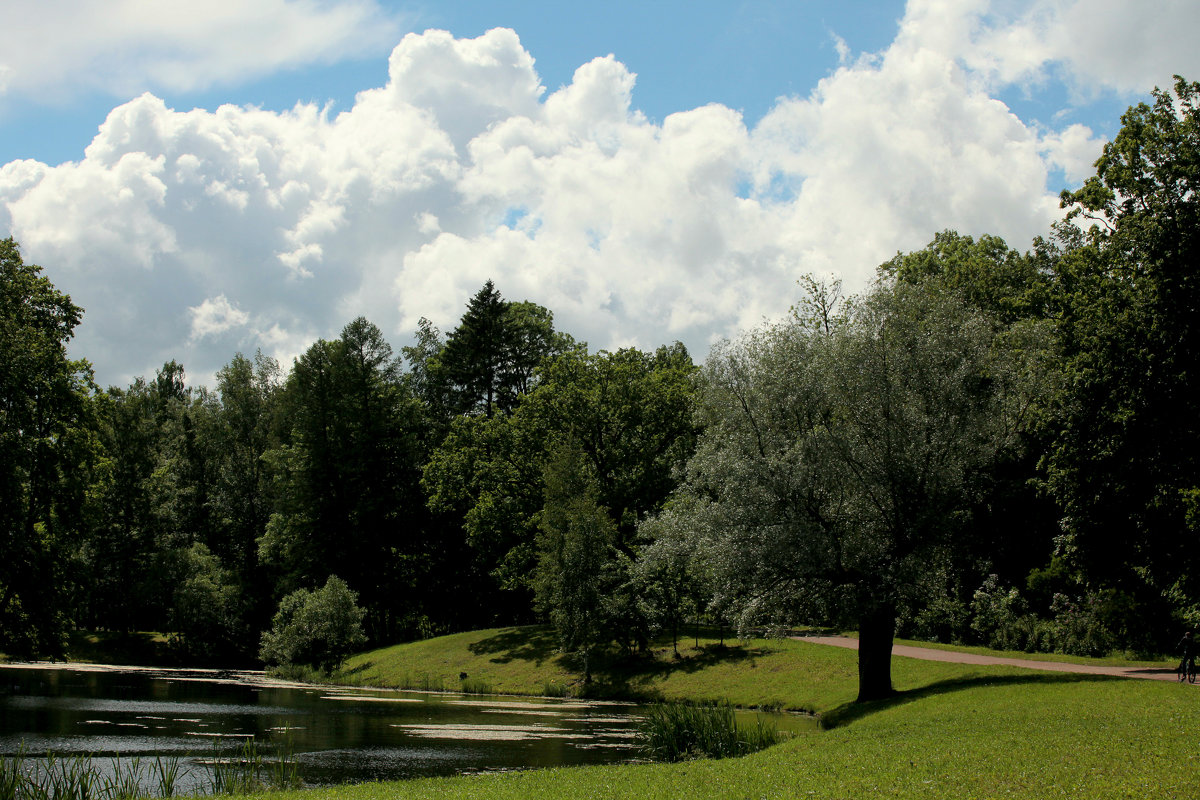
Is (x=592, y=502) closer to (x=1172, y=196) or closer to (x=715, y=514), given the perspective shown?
(x=715, y=514)

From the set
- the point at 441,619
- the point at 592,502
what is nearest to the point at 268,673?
the point at 441,619

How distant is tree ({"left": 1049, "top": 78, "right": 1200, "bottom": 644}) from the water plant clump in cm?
1056

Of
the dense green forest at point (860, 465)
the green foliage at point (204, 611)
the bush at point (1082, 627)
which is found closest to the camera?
the dense green forest at point (860, 465)

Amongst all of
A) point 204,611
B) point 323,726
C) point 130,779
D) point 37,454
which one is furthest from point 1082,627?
point 204,611

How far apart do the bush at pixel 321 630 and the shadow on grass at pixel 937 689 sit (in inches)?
1127

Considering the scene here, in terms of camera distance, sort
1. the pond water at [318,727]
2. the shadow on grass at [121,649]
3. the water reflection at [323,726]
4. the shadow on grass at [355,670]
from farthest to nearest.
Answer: the shadow on grass at [121,649] < the shadow on grass at [355,670] < the water reflection at [323,726] < the pond water at [318,727]

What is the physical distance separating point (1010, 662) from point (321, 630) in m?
32.2

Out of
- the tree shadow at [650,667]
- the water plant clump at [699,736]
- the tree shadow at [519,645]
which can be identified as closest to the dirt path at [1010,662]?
the tree shadow at [650,667]

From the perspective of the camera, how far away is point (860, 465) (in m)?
25.2

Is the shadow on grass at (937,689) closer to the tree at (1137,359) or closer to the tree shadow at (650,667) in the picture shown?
the tree at (1137,359)

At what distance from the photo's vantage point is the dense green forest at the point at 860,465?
73.2ft

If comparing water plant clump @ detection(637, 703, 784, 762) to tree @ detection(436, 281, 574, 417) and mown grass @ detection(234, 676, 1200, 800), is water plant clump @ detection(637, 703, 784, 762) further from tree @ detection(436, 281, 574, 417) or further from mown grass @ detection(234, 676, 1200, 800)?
tree @ detection(436, 281, 574, 417)

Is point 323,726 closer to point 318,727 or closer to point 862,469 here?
point 318,727

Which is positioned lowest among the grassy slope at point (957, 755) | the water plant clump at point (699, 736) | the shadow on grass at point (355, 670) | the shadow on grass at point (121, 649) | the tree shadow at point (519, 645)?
the shadow on grass at point (121, 649)
